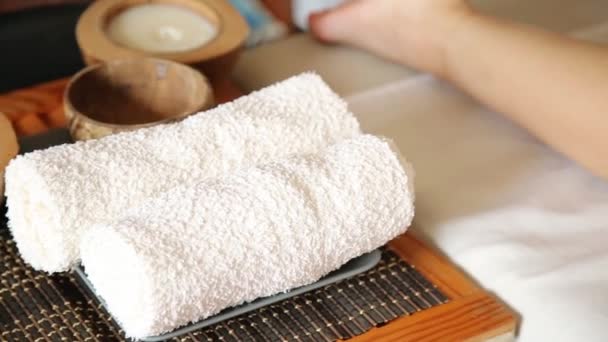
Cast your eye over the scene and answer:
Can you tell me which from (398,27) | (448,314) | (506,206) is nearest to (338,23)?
(398,27)

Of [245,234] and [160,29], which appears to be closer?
[245,234]

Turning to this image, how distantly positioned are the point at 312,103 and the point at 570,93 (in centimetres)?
24

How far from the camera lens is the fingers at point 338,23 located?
980 mm

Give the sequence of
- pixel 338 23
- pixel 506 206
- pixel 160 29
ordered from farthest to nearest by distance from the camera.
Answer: pixel 338 23 → pixel 160 29 → pixel 506 206

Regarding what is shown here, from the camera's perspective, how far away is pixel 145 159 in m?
0.63

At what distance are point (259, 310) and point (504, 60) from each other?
0.36 meters

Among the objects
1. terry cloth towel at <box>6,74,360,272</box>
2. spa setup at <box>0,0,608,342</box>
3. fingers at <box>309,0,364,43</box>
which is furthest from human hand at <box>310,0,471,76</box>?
terry cloth towel at <box>6,74,360,272</box>

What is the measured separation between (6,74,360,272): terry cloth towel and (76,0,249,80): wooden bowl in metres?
0.13

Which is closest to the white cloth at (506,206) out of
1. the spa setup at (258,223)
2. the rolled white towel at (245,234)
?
the spa setup at (258,223)

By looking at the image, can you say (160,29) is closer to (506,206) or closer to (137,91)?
(137,91)

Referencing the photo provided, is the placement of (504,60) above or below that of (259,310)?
above

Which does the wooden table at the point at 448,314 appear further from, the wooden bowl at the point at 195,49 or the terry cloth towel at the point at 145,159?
the wooden bowl at the point at 195,49

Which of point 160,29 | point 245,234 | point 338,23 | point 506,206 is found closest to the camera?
point 245,234

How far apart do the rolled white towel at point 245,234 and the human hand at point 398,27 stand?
30 cm
